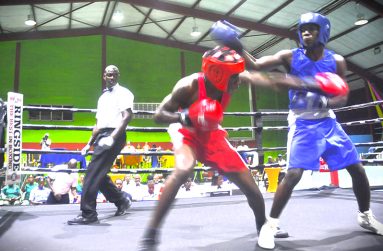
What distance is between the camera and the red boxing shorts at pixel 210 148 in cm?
176

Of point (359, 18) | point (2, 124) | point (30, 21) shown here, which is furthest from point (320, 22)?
point (30, 21)

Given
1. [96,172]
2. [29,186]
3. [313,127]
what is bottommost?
[29,186]

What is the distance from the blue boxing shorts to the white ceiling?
9.69 m

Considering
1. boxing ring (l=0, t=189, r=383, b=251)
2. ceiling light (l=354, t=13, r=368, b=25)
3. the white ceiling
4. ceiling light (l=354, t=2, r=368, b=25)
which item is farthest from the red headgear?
ceiling light (l=354, t=13, r=368, b=25)

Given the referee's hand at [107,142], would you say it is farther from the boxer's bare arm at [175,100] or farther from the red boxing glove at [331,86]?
the red boxing glove at [331,86]

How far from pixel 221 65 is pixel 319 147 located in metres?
0.80

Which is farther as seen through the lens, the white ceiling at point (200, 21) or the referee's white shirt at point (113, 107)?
the white ceiling at point (200, 21)

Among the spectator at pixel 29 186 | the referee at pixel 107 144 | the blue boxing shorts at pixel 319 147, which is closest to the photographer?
the blue boxing shorts at pixel 319 147

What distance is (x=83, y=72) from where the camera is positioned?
13.8m

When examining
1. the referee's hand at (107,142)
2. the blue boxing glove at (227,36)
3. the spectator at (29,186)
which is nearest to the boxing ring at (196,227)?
the referee's hand at (107,142)

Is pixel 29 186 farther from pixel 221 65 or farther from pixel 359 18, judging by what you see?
pixel 359 18

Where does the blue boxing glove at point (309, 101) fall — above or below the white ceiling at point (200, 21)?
below

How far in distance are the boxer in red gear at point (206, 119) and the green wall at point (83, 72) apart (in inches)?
472

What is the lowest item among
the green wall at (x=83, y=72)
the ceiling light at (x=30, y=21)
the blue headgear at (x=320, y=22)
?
the blue headgear at (x=320, y=22)
